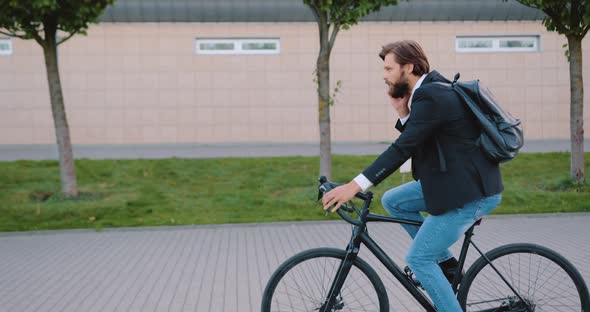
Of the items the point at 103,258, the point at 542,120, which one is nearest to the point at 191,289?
the point at 103,258

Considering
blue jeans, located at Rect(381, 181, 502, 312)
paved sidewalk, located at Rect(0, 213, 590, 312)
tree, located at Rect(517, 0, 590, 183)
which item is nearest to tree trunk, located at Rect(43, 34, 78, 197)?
paved sidewalk, located at Rect(0, 213, 590, 312)

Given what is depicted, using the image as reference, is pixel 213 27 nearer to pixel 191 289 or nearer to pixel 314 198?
pixel 314 198

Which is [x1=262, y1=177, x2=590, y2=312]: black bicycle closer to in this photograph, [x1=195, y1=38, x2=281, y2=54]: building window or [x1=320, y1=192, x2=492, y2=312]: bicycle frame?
[x1=320, y1=192, x2=492, y2=312]: bicycle frame

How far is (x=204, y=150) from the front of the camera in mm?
17719

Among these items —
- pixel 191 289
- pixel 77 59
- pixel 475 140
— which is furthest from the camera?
pixel 77 59

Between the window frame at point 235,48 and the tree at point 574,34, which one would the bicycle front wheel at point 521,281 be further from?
the window frame at point 235,48

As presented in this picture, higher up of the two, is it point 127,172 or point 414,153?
point 414,153

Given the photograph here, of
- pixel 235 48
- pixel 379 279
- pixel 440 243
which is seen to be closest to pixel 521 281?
pixel 440 243

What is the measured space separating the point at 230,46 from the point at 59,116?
32.1ft

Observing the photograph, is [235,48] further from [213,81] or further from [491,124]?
[491,124]

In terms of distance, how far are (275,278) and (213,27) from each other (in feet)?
56.5

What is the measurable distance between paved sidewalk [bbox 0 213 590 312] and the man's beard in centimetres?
141

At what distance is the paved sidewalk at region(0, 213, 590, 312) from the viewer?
499 centimetres

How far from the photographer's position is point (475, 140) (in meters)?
3.10
